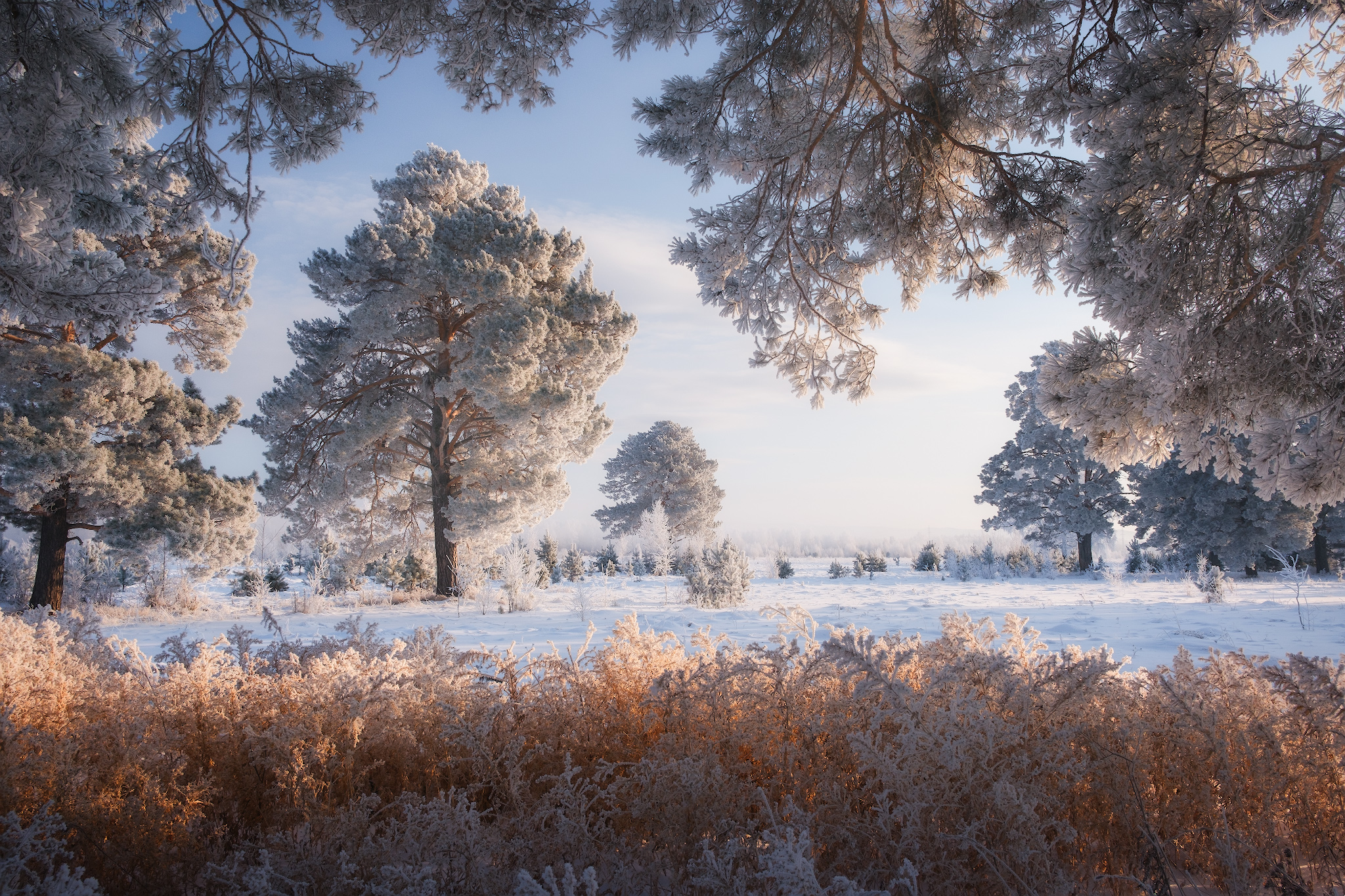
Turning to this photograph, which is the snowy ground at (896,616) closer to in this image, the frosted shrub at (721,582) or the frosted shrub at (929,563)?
the frosted shrub at (721,582)

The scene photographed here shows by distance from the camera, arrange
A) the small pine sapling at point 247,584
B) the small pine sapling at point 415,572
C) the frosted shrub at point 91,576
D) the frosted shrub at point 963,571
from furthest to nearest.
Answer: the frosted shrub at point 963,571 → the small pine sapling at point 415,572 → the small pine sapling at point 247,584 → the frosted shrub at point 91,576

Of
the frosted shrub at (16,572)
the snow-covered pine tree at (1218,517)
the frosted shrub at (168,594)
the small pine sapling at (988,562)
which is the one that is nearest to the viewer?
the frosted shrub at (168,594)

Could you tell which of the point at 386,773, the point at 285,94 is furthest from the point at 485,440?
the point at 386,773

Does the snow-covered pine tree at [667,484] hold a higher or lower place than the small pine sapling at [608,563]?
higher

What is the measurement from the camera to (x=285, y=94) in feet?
14.0

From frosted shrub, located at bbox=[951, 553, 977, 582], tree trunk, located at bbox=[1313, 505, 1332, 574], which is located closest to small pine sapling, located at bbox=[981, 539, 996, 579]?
frosted shrub, located at bbox=[951, 553, 977, 582]

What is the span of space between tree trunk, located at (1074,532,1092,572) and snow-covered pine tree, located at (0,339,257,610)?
90.2ft

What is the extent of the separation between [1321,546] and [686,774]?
29.4 metres

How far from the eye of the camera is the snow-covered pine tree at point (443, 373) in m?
12.8

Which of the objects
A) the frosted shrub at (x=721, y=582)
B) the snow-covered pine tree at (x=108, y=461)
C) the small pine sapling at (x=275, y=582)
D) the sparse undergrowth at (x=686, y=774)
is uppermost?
the snow-covered pine tree at (x=108, y=461)

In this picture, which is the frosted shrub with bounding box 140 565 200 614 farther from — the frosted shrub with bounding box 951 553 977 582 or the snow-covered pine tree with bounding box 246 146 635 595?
the frosted shrub with bounding box 951 553 977 582

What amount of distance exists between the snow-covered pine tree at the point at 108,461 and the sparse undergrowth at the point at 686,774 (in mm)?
9666

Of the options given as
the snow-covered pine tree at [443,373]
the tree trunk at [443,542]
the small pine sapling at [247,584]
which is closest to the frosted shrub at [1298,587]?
the snow-covered pine tree at [443,373]

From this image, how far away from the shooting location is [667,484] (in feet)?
105
